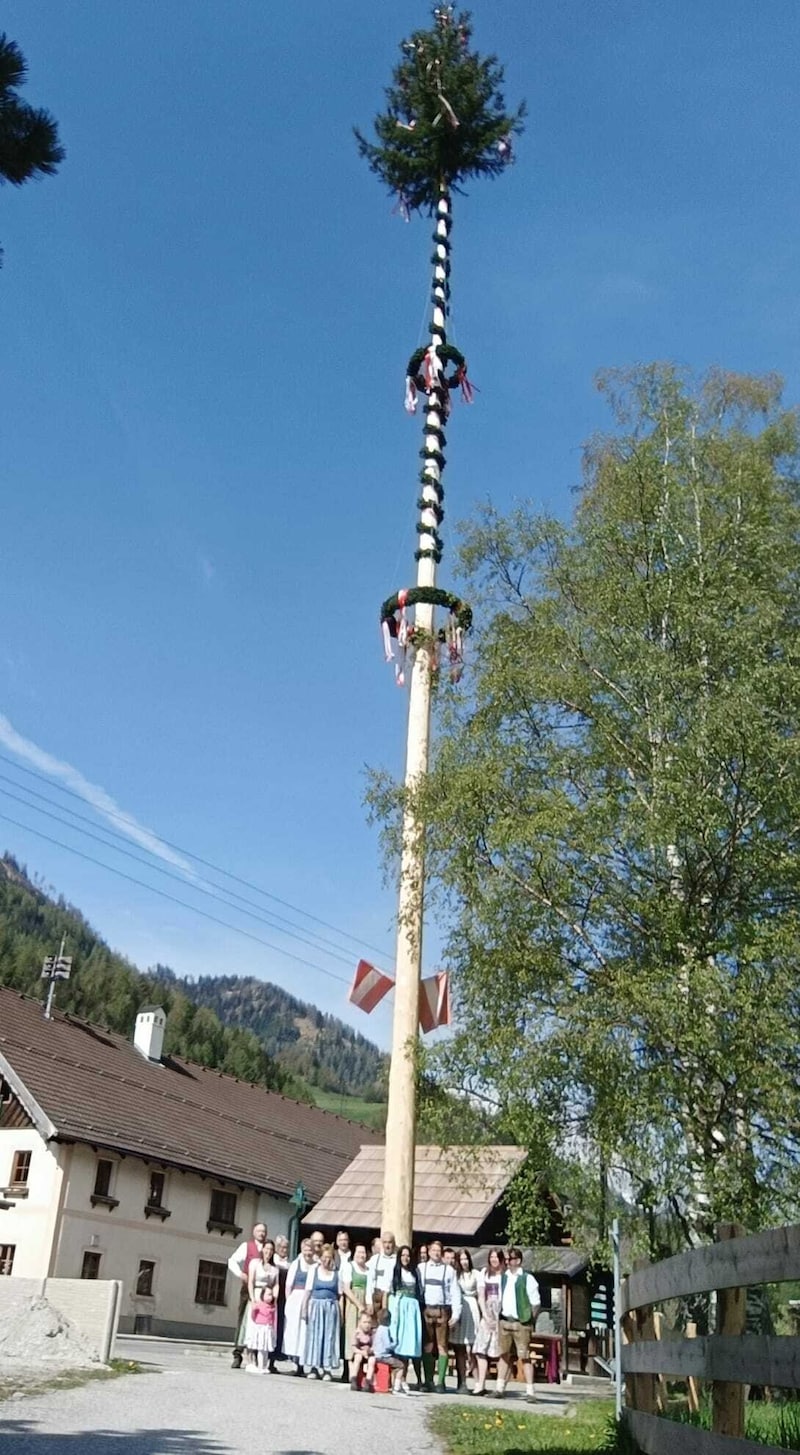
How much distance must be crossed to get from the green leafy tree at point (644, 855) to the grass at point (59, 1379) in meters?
4.18

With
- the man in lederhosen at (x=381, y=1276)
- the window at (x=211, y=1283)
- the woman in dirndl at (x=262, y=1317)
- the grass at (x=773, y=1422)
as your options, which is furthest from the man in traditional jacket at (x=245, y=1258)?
the window at (x=211, y=1283)

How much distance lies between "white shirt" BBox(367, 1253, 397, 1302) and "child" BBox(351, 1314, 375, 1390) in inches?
10.8

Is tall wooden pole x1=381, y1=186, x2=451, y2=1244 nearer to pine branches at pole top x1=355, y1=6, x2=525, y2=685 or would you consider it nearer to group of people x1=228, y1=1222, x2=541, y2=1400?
group of people x1=228, y1=1222, x2=541, y2=1400

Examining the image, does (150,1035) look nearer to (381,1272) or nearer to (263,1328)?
(263,1328)

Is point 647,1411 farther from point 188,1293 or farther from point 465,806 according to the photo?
point 188,1293

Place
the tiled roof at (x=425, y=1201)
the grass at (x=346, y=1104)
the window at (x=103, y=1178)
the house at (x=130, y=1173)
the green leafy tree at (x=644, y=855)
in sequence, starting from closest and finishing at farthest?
the green leafy tree at (x=644, y=855) → the tiled roof at (x=425, y=1201) → the house at (x=130, y=1173) → the window at (x=103, y=1178) → the grass at (x=346, y=1104)

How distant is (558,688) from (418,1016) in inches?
172

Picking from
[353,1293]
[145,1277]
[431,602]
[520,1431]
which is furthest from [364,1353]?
[145,1277]

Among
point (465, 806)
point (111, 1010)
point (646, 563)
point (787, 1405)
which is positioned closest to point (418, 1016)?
point (465, 806)

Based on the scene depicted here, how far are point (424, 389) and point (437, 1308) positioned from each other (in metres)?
14.5

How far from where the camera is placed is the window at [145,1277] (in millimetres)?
28500

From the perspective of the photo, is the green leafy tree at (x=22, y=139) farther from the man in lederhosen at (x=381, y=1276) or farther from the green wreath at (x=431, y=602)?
the green wreath at (x=431, y=602)

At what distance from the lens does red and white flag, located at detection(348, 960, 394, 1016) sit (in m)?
16.3

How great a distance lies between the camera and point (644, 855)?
12.9 meters
